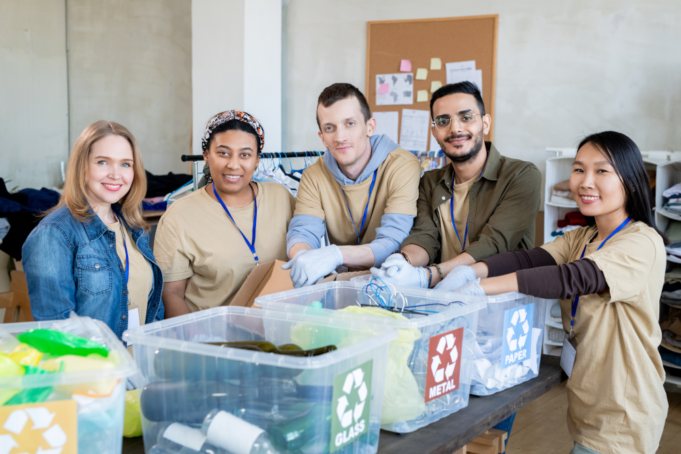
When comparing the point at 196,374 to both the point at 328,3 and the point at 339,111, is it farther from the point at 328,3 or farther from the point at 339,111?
the point at 328,3

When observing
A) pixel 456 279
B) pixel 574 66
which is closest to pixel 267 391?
pixel 456 279

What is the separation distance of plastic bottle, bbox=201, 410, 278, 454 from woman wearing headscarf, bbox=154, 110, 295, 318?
123cm

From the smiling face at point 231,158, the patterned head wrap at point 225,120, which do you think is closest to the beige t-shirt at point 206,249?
the smiling face at point 231,158

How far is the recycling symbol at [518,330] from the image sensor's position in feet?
4.47

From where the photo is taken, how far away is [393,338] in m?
1.05

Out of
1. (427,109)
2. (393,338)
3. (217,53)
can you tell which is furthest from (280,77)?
(393,338)

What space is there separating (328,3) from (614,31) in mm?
2026

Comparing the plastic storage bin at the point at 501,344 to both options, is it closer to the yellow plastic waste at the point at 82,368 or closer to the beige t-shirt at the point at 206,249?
the yellow plastic waste at the point at 82,368

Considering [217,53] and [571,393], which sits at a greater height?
[217,53]

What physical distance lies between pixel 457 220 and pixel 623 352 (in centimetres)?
74

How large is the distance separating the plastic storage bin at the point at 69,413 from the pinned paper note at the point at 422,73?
365 centimetres

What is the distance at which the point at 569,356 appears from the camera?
5.06ft

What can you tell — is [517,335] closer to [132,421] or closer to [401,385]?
[401,385]

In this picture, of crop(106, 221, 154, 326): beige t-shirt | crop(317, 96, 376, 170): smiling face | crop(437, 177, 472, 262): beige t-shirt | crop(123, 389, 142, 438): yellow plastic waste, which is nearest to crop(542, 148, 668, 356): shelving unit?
crop(437, 177, 472, 262): beige t-shirt
